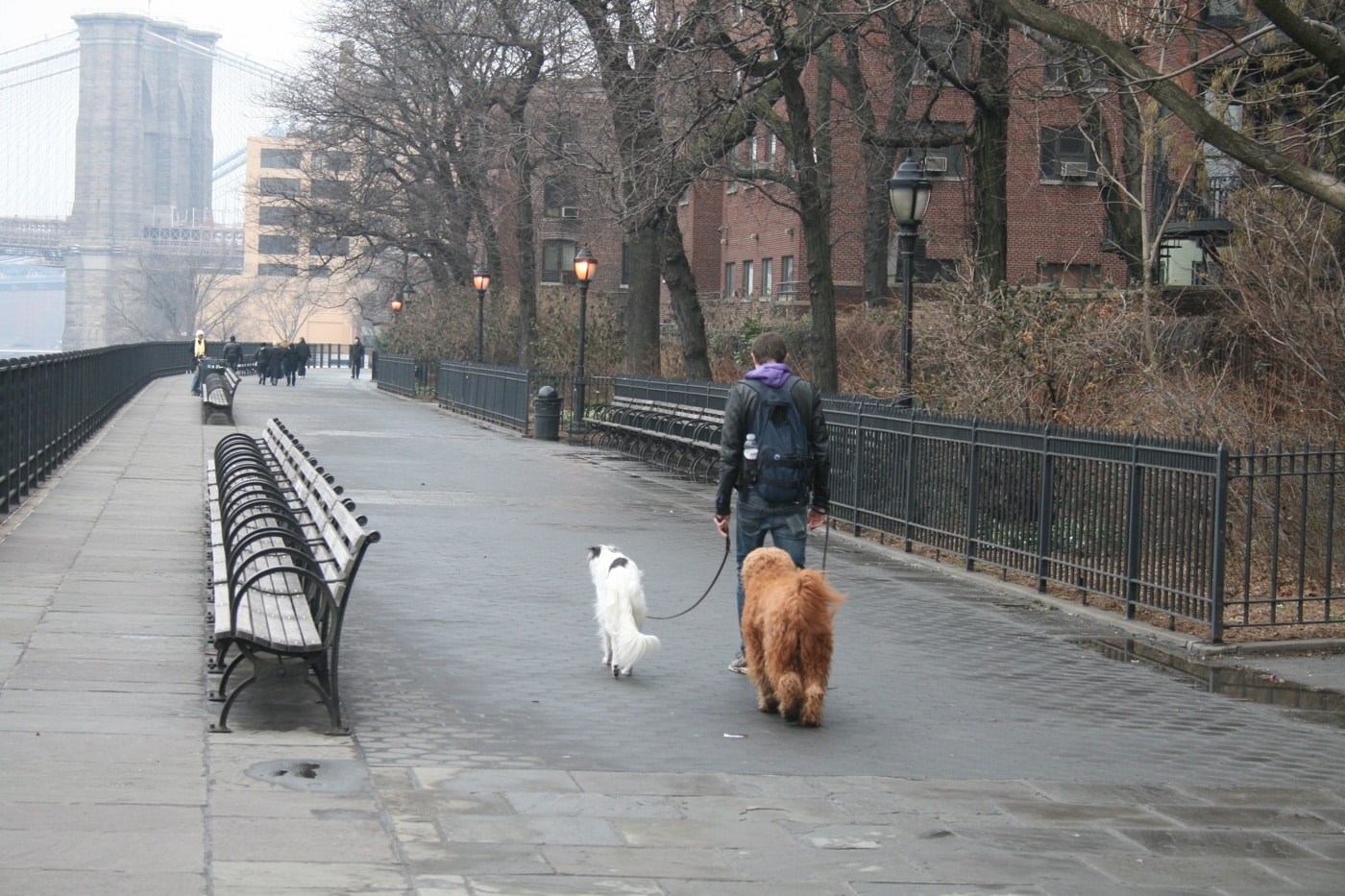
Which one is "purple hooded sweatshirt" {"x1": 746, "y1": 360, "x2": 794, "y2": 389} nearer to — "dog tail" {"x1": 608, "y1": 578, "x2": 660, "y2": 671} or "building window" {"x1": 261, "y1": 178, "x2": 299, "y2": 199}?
"dog tail" {"x1": 608, "y1": 578, "x2": 660, "y2": 671}

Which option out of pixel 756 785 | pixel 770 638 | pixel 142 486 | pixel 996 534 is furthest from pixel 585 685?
pixel 142 486

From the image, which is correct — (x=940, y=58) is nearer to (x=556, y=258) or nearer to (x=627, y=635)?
(x=627, y=635)

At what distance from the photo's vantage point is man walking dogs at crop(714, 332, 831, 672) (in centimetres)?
894

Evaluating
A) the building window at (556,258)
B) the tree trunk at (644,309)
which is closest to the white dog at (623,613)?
the tree trunk at (644,309)

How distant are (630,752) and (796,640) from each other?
1.07m

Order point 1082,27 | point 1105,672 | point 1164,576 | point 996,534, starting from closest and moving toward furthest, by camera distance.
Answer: point 1105,672 → point 1164,576 → point 1082,27 → point 996,534

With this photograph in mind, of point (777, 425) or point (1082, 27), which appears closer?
point (777, 425)

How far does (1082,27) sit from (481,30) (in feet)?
88.6

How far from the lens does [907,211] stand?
16.8m

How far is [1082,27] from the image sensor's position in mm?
12844

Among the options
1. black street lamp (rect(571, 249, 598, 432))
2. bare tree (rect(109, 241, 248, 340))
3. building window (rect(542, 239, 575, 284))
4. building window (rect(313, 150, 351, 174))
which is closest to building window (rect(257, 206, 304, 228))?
building window (rect(313, 150, 351, 174))

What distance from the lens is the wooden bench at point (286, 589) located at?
739 centimetres

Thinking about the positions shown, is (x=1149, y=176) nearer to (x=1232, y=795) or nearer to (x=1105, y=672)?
(x=1105, y=672)

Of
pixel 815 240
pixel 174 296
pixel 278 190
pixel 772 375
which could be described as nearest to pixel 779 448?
pixel 772 375
